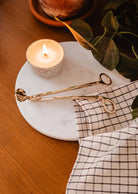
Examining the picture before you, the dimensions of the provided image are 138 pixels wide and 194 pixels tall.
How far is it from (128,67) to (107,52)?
5 centimetres

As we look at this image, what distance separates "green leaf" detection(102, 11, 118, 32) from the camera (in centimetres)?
41

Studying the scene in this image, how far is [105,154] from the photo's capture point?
15.3 inches

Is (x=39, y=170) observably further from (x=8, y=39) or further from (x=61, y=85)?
(x=8, y=39)

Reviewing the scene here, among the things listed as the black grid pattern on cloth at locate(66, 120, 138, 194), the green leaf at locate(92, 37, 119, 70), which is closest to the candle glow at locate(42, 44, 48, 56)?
the green leaf at locate(92, 37, 119, 70)

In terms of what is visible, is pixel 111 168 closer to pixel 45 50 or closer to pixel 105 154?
pixel 105 154

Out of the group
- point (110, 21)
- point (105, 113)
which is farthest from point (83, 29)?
point (105, 113)

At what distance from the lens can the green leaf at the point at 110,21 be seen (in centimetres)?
41

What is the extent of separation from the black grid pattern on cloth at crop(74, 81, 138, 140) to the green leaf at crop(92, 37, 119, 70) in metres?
0.05

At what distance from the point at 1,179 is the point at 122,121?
240 mm

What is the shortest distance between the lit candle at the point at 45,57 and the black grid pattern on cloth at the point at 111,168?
0.18 m

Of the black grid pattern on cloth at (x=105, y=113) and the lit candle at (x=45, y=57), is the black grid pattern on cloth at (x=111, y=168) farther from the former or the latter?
the lit candle at (x=45, y=57)

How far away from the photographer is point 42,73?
488mm

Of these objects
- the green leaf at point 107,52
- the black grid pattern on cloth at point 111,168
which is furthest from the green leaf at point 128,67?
the black grid pattern on cloth at point 111,168

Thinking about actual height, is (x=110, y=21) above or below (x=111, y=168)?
above
